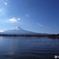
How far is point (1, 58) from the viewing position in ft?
57.1

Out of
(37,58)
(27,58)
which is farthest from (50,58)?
(27,58)

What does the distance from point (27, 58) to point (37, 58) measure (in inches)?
76.7

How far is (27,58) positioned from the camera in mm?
17266

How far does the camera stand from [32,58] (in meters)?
17.3

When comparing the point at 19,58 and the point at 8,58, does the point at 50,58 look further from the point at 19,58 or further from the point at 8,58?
the point at 8,58

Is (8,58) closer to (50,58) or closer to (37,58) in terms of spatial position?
(37,58)

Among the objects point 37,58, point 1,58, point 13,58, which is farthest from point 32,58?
point 1,58

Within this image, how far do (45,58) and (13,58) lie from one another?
624cm

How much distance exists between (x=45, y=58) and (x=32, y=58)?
99.9 inches

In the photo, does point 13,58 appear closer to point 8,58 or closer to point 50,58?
point 8,58

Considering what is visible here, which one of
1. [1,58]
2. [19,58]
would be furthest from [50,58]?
[1,58]

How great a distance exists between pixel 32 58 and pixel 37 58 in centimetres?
97

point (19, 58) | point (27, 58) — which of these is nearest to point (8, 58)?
point (19, 58)

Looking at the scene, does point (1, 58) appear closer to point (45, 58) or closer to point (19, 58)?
point (19, 58)
